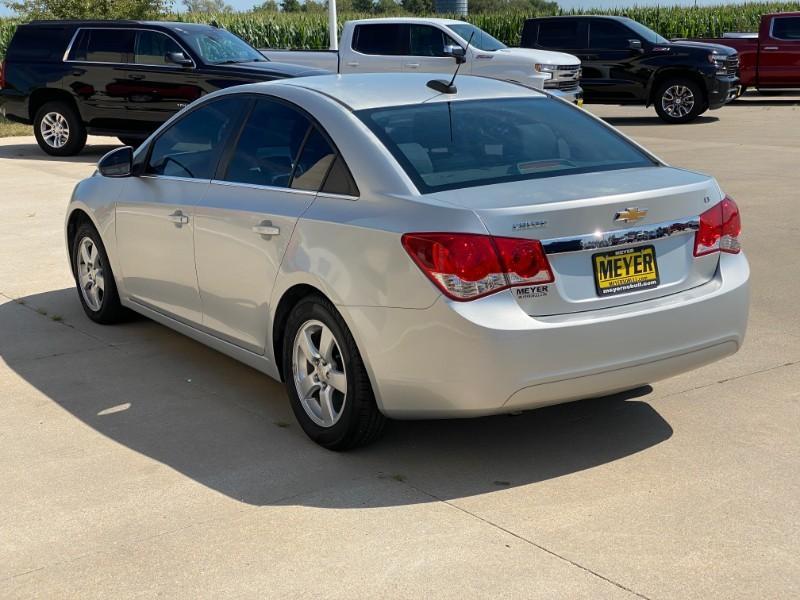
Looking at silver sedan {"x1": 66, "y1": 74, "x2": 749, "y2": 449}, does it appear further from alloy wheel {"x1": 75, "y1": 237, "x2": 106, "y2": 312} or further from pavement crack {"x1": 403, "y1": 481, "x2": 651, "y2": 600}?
alloy wheel {"x1": 75, "y1": 237, "x2": 106, "y2": 312}

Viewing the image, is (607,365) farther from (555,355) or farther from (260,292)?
(260,292)

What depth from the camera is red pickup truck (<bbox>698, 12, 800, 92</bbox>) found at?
24766 millimetres

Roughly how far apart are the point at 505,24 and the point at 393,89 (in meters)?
33.9

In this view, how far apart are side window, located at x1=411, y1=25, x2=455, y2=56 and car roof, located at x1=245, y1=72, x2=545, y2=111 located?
1396 centimetres

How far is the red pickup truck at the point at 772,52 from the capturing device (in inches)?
975

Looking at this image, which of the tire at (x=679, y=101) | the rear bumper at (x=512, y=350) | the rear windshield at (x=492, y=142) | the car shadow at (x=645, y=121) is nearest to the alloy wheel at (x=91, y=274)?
the rear windshield at (x=492, y=142)

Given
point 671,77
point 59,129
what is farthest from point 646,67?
point 59,129

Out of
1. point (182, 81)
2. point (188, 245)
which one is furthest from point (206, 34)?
point (188, 245)

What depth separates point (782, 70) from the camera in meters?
24.8

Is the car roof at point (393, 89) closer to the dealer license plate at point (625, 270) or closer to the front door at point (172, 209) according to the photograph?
the front door at point (172, 209)

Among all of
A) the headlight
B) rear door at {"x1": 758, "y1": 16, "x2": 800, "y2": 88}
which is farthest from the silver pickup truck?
rear door at {"x1": 758, "y1": 16, "x2": 800, "y2": 88}

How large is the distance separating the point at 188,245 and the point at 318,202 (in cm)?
117

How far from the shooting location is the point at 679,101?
2112 cm

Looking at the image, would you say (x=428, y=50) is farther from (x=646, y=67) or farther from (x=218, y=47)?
(x=218, y=47)
